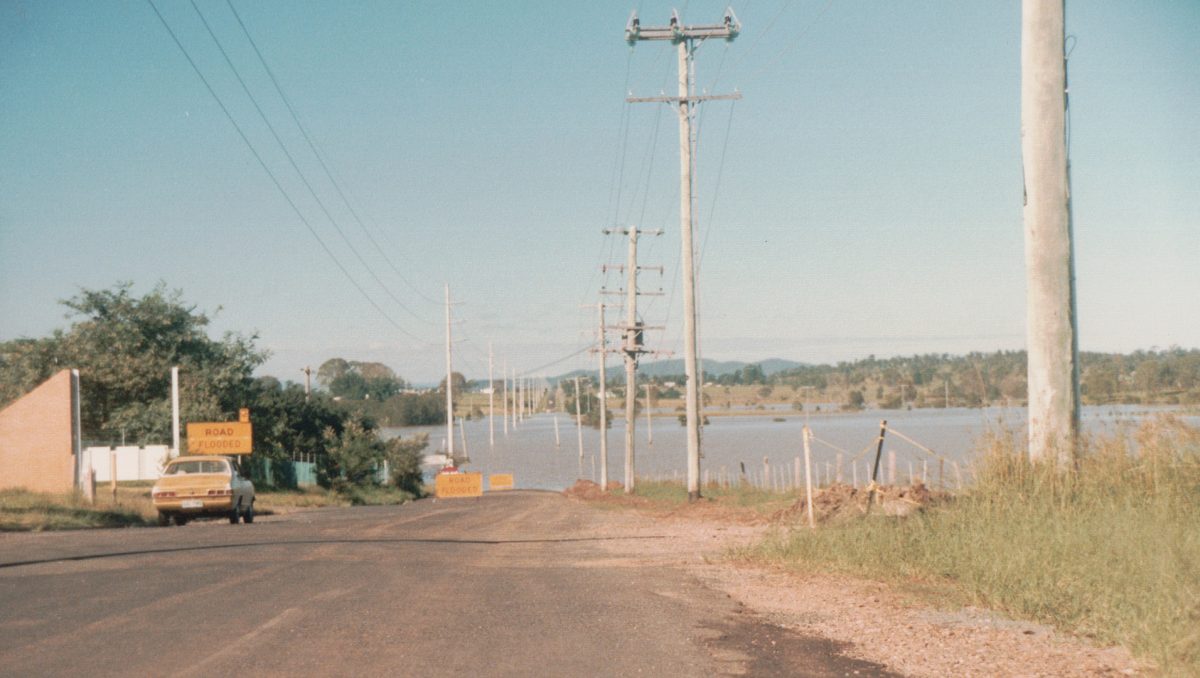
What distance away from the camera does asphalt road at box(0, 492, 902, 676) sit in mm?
7523

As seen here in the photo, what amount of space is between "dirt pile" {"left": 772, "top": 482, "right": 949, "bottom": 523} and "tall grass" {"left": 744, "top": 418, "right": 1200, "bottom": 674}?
26.5 inches

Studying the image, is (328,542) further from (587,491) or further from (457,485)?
(457,485)

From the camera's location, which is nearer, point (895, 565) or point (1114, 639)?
point (1114, 639)

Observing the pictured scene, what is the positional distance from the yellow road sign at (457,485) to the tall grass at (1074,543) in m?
42.7

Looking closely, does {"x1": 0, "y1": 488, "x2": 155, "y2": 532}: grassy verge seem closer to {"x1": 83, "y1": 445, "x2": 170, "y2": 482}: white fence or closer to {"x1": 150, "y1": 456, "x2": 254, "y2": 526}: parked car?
{"x1": 150, "y1": 456, "x2": 254, "y2": 526}: parked car

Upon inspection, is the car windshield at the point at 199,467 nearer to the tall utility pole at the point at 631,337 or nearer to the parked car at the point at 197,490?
the parked car at the point at 197,490

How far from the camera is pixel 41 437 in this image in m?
34.6

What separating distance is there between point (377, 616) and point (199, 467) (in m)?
18.1

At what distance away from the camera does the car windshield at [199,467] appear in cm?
2566

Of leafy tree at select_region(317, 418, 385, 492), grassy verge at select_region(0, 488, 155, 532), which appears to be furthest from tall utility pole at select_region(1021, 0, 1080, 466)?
leafy tree at select_region(317, 418, 385, 492)

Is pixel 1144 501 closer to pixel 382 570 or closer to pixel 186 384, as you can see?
pixel 382 570

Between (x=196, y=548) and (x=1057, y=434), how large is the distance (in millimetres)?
12624

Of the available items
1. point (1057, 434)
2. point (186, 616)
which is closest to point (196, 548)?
point (186, 616)

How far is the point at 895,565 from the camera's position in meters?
11.3
